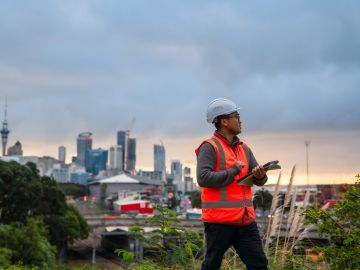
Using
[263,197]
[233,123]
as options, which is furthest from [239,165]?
[263,197]

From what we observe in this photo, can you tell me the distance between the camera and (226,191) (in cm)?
435

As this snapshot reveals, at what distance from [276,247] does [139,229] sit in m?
1.48

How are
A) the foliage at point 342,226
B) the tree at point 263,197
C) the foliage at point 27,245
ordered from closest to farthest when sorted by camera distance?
the foliage at point 342,226, the tree at point 263,197, the foliage at point 27,245

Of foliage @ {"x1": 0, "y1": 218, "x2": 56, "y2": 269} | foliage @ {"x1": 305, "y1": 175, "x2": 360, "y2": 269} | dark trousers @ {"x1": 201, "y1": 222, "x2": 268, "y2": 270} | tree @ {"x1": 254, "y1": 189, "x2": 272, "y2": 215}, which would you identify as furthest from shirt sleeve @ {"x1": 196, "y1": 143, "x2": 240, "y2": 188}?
foliage @ {"x1": 0, "y1": 218, "x2": 56, "y2": 269}

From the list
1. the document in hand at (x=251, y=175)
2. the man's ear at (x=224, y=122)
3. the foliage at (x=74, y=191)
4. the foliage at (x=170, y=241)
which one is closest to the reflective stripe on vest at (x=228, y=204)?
the document in hand at (x=251, y=175)

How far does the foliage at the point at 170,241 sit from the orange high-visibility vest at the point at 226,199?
1980mm

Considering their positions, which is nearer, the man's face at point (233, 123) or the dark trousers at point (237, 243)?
the dark trousers at point (237, 243)

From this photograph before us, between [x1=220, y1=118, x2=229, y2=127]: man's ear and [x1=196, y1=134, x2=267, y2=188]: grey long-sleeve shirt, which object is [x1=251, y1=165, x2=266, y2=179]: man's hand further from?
[x1=220, y1=118, x2=229, y2=127]: man's ear

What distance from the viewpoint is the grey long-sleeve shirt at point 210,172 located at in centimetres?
425

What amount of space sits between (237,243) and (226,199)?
0.37 meters

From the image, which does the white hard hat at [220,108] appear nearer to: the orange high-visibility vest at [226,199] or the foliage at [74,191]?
the orange high-visibility vest at [226,199]

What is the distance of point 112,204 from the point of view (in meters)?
127

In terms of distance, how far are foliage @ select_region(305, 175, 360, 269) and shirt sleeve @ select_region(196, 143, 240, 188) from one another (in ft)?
→ 3.57

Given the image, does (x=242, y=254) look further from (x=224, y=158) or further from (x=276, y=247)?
(x=276, y=247)
